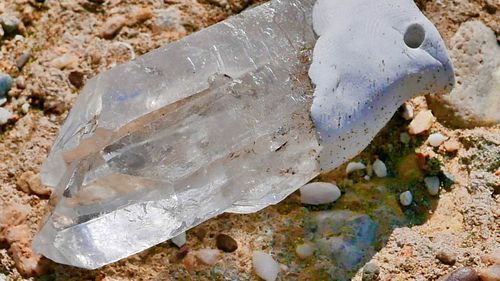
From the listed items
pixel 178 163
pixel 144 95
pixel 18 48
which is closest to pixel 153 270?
pixel 178 163

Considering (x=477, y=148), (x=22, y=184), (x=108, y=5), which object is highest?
(x=108, y=5)

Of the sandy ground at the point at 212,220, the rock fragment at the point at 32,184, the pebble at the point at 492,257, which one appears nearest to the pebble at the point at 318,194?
the sandy ground at the point at 212,220

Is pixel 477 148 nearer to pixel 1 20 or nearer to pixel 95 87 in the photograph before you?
pixel 95 87

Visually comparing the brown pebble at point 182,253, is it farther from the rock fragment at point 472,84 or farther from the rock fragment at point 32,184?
the rock fragment at point 472,84

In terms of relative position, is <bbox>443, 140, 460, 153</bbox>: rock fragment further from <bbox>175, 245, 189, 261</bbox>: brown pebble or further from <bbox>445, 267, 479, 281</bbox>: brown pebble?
<bbox>175, 245, 189, 261</bbox>: brown pebble

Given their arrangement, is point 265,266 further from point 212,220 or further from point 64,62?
point 64,62

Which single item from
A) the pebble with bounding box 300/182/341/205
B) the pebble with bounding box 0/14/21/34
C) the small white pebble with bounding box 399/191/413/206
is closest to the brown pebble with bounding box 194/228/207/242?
the pebble with bounding box 300/182/341/205

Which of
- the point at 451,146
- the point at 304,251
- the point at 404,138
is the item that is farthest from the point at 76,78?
the point at 451,146
